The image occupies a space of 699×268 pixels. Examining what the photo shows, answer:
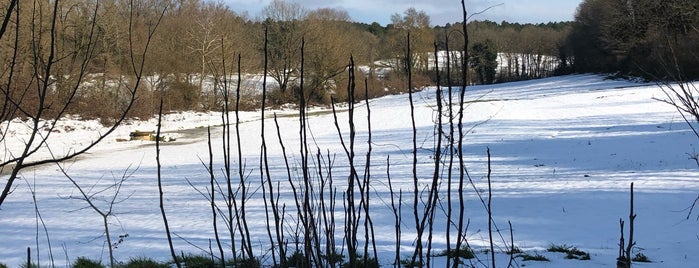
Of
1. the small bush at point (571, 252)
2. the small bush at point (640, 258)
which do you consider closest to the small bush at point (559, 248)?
the small bush at point (571, 252)

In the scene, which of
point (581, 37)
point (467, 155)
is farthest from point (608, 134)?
point (581, 37)

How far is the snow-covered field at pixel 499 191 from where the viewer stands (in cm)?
604

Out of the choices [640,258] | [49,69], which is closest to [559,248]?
[640,258]

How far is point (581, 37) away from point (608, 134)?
160 ft

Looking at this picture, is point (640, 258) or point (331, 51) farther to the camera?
point (331, 51)

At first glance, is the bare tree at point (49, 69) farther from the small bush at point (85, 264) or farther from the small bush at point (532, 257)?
the small bush at point (532, 257)

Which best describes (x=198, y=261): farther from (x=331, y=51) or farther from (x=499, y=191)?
(x=331, y=51)

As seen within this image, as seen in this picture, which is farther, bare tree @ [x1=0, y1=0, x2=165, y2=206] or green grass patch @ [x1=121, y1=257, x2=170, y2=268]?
green grass patch @ [x1=121, y1=257, x2=170, y2=268]

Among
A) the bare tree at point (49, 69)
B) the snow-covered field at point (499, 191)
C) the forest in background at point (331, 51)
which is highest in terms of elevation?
the forest in background at point (331, 51)

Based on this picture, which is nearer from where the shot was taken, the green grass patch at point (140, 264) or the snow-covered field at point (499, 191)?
the green grass patch at point (140, 264)

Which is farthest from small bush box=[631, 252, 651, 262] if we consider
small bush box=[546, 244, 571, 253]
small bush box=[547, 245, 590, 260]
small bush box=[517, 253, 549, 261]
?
small bush box=[517, 253, 549, 261]

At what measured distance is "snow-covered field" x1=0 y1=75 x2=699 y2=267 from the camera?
6039mm

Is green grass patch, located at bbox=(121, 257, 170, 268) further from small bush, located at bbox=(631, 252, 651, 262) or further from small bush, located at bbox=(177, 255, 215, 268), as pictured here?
small bush, located at bbox=(631, 252, 651, 262)

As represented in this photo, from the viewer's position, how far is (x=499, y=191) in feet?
30.3
